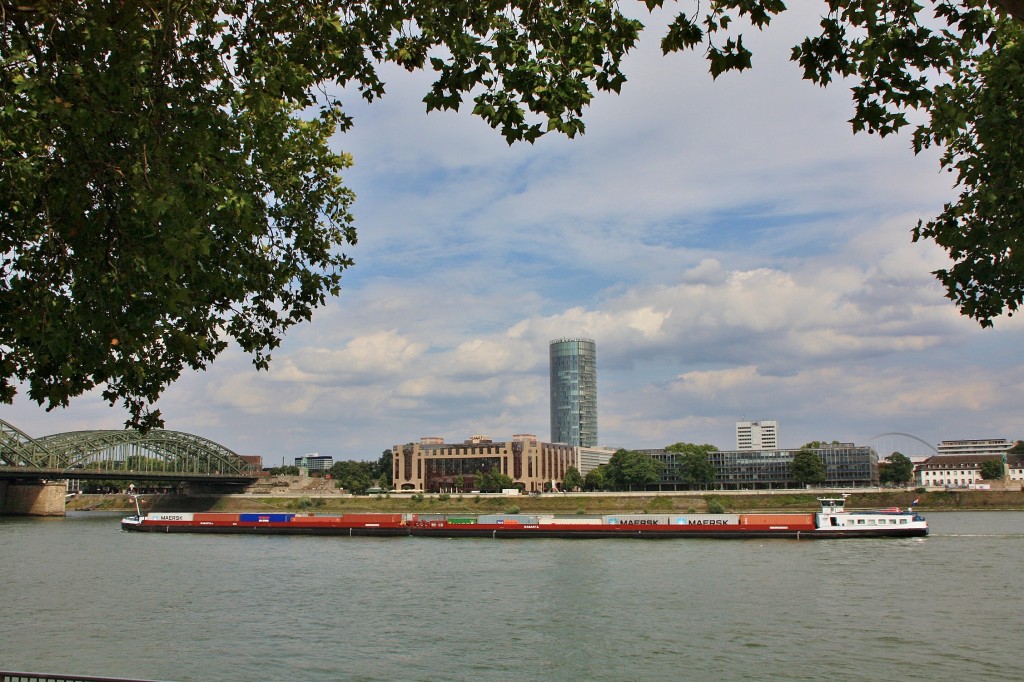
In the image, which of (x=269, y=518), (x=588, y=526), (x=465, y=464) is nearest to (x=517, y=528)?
(x=588, y=526)

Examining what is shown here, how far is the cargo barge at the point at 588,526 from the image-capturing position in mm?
67000

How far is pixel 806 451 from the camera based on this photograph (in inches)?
6122

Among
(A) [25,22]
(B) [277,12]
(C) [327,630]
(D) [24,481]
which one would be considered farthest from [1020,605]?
(D) [24,481]

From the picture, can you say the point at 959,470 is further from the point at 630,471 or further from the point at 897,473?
the point at 630,471

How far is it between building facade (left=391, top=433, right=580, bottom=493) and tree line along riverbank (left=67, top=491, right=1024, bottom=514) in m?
38.2

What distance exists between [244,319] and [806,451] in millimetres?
153657

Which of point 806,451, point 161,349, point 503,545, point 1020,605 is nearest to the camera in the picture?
point 161,349

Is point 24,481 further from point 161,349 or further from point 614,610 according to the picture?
point 161,349

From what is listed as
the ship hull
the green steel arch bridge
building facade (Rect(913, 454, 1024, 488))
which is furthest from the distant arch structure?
building facade (Rect(913, 454, 1024, 488))

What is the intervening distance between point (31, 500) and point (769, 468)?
434 feet

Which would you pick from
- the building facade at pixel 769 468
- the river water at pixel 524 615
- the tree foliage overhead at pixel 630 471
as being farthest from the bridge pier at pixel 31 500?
the building facade at pixel 769 468

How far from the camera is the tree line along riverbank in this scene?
106062mm

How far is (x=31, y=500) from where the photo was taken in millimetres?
112188

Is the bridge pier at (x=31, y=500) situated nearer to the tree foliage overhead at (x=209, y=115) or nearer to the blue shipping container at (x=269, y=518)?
the blue shipping container at (x=269, y=518)
